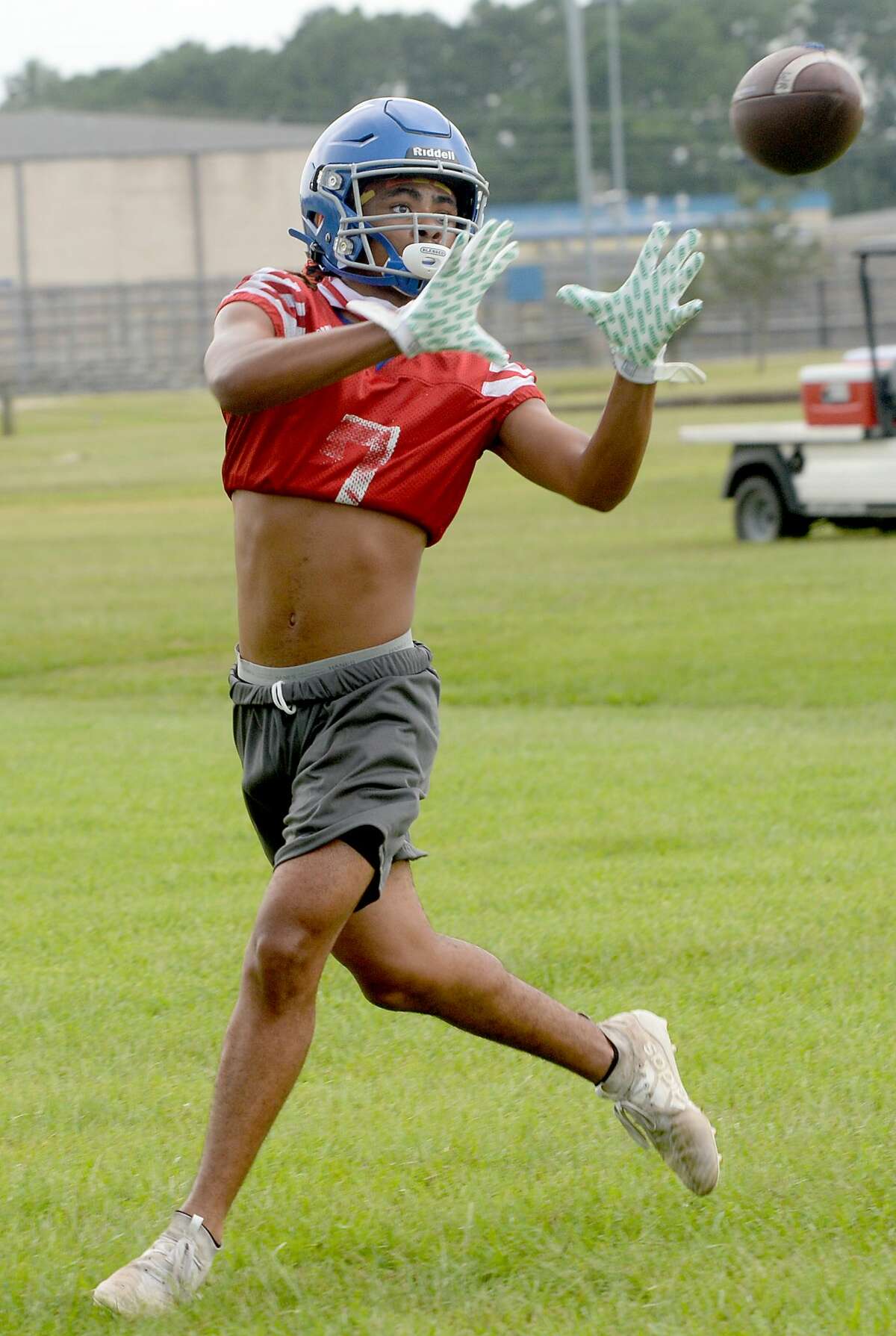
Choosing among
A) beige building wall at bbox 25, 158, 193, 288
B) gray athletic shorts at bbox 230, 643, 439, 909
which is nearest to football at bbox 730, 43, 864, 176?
gray athletic shorts at bbox 230, 643, 439, 909

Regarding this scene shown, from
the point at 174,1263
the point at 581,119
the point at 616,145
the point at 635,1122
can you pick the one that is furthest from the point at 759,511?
the point at 616,145

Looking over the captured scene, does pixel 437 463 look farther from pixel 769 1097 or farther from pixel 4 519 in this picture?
pixel 4 519

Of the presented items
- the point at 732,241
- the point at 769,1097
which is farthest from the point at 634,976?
the point at 732,241

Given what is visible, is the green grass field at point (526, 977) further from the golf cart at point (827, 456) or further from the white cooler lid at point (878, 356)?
the white cooler lid at point (878, 356)

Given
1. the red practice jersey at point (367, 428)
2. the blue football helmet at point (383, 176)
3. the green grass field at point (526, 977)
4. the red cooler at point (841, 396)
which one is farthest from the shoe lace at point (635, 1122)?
the red cooler at point (841, 396)

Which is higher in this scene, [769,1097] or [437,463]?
[437,463]

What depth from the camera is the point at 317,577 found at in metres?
3.86

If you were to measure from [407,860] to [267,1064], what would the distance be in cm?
55

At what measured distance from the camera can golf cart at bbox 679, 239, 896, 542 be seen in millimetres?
17266

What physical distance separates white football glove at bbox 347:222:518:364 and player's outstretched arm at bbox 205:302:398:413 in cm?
4

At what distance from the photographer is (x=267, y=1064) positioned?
11.8 feet

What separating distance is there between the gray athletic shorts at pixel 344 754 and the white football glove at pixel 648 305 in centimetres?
74

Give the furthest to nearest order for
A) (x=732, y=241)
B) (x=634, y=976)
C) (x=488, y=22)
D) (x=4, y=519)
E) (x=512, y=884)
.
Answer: (x=488, y=22), (x=732, y=241), (x=4, y=519), (x=512, y=884), (x=634, y=976)

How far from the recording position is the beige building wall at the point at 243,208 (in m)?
75.6
